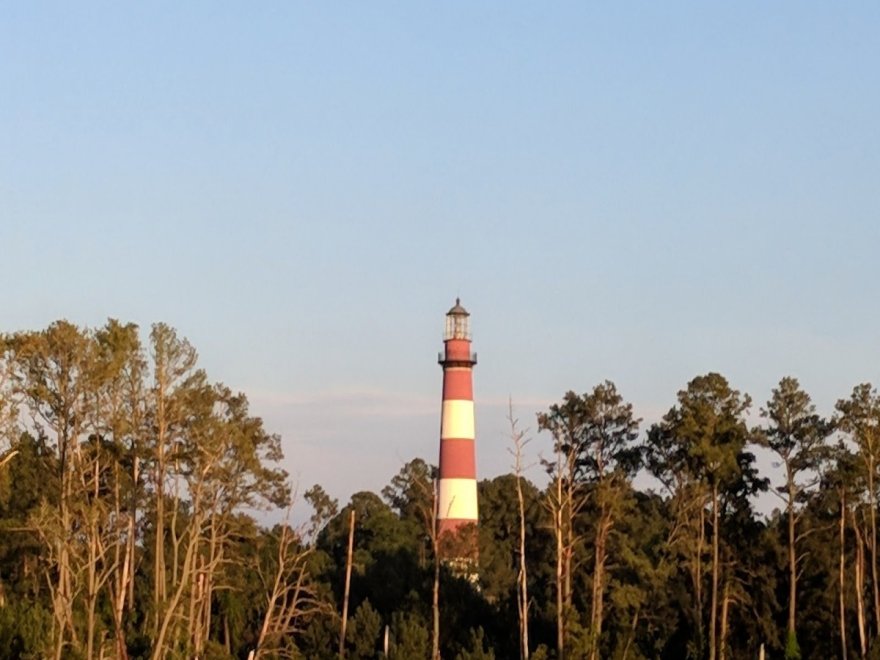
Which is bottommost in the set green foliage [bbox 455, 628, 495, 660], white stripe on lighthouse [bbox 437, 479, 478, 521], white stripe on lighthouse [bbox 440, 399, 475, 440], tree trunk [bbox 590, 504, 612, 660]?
green foliage [bbox 455, 628, 495, 660]

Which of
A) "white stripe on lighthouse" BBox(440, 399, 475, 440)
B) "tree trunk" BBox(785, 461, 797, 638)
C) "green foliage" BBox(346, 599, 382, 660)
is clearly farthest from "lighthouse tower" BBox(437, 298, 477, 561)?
"tree trunk" BBox(785, 461, 797, 638)

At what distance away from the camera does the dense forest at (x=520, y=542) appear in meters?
59.8

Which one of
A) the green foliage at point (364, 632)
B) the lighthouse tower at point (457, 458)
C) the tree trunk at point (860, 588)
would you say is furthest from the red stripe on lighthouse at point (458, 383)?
the tree trunk at point (860, 588)

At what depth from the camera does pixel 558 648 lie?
2331 inches

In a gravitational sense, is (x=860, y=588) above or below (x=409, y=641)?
above

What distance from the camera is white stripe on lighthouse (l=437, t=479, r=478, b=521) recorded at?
76125mm

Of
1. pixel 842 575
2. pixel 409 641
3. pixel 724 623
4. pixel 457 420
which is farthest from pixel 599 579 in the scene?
pixel 457 420

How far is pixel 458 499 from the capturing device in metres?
76.1

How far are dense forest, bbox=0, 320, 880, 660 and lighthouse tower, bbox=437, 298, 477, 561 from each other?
6.65ft

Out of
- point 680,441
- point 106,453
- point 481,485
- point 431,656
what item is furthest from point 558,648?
point 481,485

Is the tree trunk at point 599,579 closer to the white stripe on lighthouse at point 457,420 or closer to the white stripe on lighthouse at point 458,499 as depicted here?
the white stripe on lighthouse at point 458,499

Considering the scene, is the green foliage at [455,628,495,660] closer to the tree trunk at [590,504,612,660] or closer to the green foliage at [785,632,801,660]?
the tree trunk at [590,504,612,660]

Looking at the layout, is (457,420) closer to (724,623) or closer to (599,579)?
(599,579)

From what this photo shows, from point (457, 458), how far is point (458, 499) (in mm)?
1901
